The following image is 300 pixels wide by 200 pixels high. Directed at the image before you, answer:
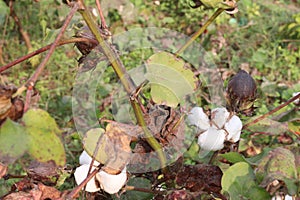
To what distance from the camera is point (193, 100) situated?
118cm

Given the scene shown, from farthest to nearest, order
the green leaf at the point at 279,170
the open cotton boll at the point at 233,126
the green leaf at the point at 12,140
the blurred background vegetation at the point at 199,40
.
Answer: the blurred background vegetation at the point at 199,40, the open cotton boll at the point at 233,126, the green leaf at the point at 279,170, the green leaf at the point at 12,140

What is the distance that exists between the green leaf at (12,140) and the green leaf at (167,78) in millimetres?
292

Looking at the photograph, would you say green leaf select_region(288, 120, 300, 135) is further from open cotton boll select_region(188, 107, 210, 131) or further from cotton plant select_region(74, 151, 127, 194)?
cotton plant select_region(74, 151, 127, 194)

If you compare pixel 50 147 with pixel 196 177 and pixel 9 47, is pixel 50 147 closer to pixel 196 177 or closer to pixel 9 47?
pixel 196 177

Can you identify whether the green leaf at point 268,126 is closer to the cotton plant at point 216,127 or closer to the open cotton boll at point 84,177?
the cotton plant at point 216,127

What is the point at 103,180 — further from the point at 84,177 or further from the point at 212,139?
the point at 212,139

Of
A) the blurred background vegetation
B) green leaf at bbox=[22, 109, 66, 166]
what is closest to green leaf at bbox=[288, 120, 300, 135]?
green leaf at bbox=[22, 109, 66, 166]

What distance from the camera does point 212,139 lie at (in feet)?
2.71

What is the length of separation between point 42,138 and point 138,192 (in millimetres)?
370

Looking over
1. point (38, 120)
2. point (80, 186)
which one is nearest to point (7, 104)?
point (38, 120)

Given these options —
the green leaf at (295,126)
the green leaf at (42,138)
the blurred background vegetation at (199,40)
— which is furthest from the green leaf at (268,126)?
the blurred background vegetation at (199,40)

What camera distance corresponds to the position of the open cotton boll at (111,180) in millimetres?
688

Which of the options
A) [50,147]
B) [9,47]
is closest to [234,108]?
[50,147]

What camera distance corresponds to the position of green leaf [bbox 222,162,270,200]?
63cm
